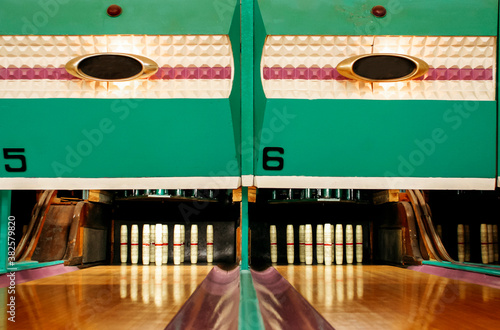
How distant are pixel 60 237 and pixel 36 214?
0.28 meters

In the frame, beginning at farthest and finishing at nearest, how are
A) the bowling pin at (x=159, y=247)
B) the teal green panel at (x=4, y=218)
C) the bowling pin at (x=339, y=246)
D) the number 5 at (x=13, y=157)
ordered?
the bowling pin at (x=339, y=246)
the bowling pin at (x=159, y=247)
the teal green panel at (x=4, y=218)
the number 5 at (x=13, y=157)

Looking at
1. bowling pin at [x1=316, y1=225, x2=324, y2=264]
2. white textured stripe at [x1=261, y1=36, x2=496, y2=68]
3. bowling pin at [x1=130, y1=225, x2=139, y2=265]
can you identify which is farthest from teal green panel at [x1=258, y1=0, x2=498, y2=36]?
bowling pin at [x1=130, y1=225, x2=139, y2=265]

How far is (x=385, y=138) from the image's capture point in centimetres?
188

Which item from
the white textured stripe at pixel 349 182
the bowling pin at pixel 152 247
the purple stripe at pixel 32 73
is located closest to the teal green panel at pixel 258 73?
the white textured stripe at pixel 349 182

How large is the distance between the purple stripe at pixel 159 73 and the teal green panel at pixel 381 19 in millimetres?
308

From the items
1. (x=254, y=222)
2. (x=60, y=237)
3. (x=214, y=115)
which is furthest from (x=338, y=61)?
(x=60, y=237)

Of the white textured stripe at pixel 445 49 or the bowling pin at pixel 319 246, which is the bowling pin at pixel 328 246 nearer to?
the bowling pin at pixel 319 246

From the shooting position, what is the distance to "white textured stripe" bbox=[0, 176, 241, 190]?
6.07 feet

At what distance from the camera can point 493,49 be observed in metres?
1.90

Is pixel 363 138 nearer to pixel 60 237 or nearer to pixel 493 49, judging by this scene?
pixel 493 49

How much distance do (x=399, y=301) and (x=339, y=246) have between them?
1.60 metres

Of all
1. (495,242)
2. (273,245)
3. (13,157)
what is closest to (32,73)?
(13,157)

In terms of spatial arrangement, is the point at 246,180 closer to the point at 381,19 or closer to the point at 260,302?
the point at 260,302

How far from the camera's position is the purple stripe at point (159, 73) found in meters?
1.86
